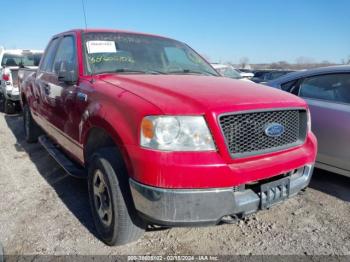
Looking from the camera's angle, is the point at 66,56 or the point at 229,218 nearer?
the point at 229,218

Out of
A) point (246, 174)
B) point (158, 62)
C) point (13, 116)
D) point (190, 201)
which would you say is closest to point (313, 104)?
point (158, 62)

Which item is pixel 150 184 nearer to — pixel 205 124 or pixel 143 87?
pixel 205 124

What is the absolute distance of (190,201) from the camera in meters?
2.16

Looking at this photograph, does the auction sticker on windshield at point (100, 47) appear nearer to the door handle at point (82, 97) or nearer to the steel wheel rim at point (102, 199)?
the door handle at point (82, 97)

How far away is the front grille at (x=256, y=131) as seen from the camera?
90.3 inches

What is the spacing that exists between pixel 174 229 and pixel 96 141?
1.11 m

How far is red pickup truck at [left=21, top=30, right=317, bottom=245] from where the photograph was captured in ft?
7.14

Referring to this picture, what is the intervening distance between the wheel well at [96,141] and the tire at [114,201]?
175mm

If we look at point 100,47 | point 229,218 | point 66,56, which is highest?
point 100,47

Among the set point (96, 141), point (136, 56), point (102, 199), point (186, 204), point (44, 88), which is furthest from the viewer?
point (44, 88)

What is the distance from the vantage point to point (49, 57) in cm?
480

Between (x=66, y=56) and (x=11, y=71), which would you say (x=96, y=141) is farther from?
(x=11, y=71)

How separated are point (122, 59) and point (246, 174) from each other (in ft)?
6.34

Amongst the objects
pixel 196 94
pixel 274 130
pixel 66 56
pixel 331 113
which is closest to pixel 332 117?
pixel 331 113
